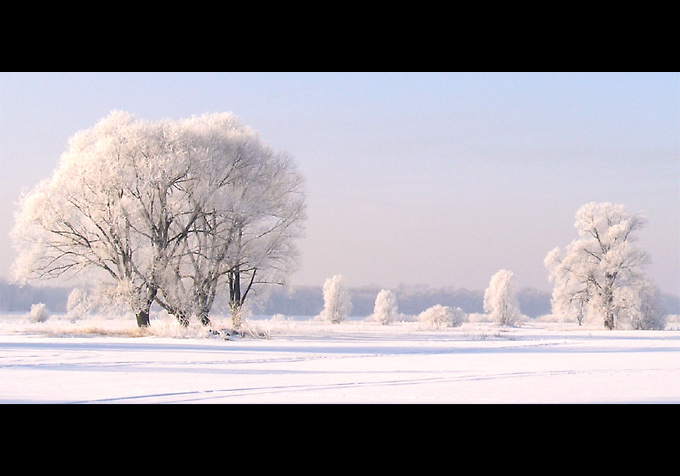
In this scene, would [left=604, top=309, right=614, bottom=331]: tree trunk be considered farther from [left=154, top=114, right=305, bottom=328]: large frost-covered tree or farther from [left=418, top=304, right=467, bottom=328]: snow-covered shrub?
[left=154, top=114, right=305, bottom=328]: large frost-covered tree

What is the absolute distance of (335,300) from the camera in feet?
193

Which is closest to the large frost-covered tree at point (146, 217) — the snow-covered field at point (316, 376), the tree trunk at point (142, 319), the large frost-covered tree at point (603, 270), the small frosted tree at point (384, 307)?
the tree trunk at point (142, 319)

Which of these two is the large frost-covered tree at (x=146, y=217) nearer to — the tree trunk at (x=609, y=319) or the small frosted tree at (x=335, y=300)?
the tree trunk at (x=609, y=319)

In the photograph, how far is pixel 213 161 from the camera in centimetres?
2512

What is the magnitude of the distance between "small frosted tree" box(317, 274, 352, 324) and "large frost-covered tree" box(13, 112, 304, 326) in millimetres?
33214

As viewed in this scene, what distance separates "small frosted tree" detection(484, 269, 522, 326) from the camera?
5447cm

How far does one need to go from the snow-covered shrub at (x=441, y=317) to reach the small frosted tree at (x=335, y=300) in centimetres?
1707

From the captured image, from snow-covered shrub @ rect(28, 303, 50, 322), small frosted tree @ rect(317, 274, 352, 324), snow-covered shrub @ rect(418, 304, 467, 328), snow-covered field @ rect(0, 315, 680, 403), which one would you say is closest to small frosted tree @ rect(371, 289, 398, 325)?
small frosted tree @ rect(317, 274, 352, 324)
